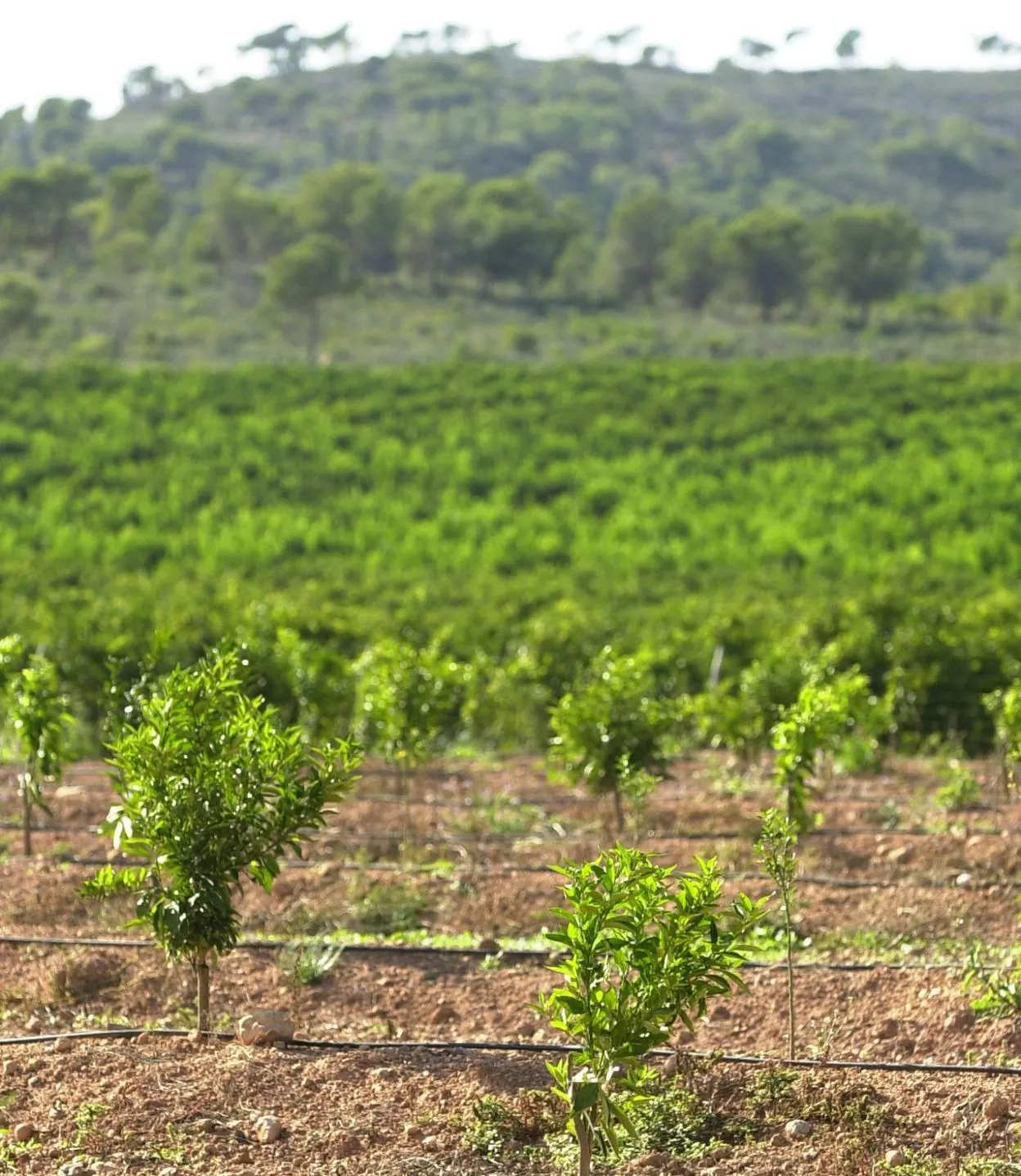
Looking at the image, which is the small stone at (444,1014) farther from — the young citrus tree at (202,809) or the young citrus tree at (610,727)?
the young citrus tree at (610,727)

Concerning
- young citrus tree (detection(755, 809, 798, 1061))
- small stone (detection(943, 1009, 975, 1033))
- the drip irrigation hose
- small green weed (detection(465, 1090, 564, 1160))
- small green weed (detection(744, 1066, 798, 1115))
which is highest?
young citrus tree (detection(755, 809, 798, 1061))

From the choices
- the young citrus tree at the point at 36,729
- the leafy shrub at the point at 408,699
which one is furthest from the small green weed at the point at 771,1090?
the leafy shrub at the point at 408,699

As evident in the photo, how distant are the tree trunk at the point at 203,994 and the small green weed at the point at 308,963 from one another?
0.79m

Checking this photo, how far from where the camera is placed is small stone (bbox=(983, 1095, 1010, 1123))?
4488mm

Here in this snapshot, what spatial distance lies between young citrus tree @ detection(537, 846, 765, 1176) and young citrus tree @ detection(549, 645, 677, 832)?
387cm

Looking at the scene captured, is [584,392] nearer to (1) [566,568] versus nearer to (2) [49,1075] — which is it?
(1) [566,568]

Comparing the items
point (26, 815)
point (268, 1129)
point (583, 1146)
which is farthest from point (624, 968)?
point (26, 815)

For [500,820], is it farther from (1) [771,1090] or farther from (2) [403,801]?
(1) [771,1090]

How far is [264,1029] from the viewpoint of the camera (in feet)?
16.7

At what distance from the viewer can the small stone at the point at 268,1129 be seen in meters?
4.44

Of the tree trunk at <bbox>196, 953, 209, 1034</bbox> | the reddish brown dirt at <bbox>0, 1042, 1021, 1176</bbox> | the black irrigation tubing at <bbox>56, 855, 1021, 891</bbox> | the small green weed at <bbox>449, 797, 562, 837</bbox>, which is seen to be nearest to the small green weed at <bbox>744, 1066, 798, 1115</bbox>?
the reddish brown dirt at <bbox>0, 1042, 1021, 1176</bbox>

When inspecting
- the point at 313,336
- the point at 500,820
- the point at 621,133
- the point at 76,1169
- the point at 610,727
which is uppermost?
the point at 621,133

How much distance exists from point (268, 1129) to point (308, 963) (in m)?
1.56

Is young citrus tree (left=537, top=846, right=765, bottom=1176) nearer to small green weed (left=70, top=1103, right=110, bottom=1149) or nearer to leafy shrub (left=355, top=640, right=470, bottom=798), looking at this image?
small green weed (left=70, top=1103, right=110, bottom=1149)
